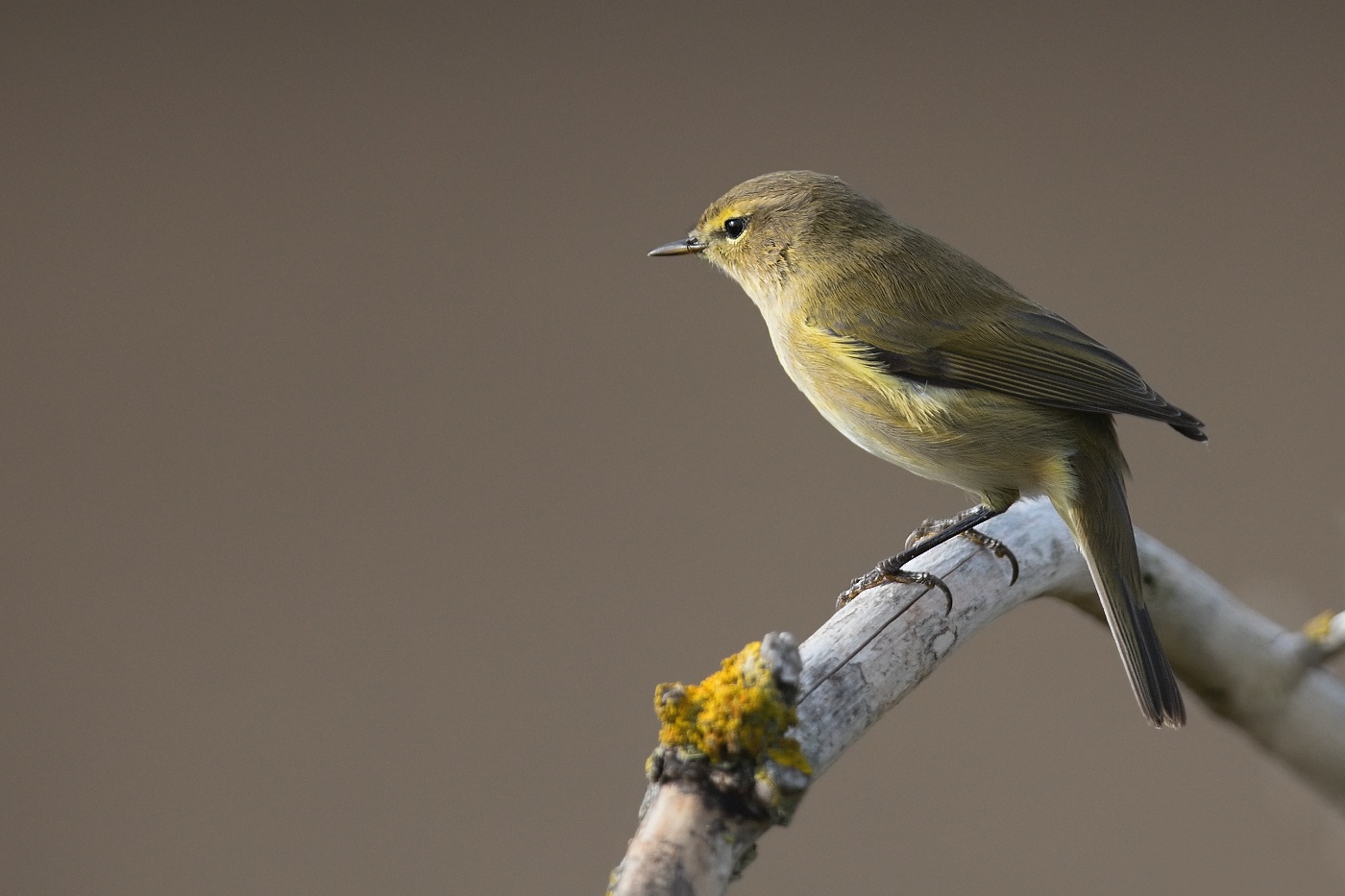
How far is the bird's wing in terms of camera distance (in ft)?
4.75

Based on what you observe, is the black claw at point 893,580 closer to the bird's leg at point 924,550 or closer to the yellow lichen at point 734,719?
the bird's leg at point 924,550

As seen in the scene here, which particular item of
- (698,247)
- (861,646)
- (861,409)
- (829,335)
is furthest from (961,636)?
(698,247)

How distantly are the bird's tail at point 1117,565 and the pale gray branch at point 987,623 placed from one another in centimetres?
11

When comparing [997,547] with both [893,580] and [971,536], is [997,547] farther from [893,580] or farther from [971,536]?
[893,580]

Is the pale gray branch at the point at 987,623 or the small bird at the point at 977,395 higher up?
the small bird at the point at 977,395

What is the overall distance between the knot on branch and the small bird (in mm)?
497

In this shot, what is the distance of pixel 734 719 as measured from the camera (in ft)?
2.85

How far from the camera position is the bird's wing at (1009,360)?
1.45m

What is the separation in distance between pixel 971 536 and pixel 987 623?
6.6 inches

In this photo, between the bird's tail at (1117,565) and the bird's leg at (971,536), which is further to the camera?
the bird's leg at (971,536)

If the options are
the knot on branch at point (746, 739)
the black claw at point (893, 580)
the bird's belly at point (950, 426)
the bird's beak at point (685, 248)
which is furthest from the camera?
the bird's beak at point (685, 248)

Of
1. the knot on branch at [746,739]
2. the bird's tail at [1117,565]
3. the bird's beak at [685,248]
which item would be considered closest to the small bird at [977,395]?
the bird's tail at [1117,565]

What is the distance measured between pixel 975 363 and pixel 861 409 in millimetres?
157

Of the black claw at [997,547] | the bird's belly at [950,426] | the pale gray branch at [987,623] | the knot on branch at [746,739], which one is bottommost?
the knot on branch at [746,739]
